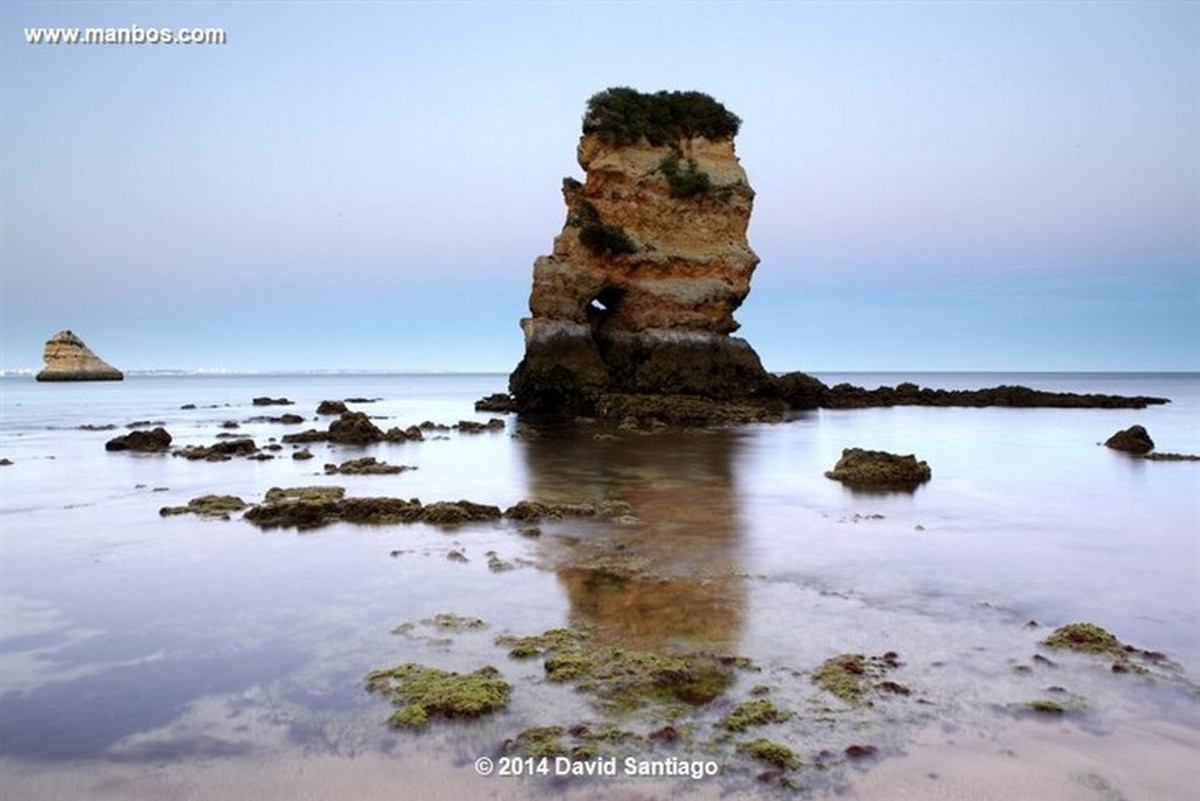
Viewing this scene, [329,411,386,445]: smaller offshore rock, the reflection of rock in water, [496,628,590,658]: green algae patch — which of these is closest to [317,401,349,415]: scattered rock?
[329,411,386,445]: smaller offshore rock

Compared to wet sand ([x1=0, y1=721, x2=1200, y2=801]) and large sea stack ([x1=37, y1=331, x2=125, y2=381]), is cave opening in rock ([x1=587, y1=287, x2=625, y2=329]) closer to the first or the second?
wet sand ([x1=0, y1=721, x2=1200, y2=801])

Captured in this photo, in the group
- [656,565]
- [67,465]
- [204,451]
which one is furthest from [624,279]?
[656,565]

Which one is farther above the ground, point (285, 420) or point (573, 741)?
point (285, 420)

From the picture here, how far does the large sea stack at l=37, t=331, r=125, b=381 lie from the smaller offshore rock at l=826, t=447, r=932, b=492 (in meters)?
109

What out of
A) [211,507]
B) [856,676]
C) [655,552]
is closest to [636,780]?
[856,676]

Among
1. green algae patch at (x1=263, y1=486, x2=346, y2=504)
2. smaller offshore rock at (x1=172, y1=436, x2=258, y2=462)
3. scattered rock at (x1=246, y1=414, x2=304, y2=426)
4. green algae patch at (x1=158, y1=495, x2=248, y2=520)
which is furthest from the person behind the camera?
scattered rock at (x1=246, y1=414, x2=304, y2=426)

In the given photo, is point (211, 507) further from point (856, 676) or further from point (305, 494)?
point (856, 676)

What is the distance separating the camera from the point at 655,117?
127ft

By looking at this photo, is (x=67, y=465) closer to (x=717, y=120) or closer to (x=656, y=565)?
(x=656, y=565)

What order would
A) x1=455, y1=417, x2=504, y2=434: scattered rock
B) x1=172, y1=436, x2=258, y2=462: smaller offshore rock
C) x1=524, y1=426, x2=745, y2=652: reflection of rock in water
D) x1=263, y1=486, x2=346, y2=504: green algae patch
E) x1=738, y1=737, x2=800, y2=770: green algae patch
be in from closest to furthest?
x1=738, y1=737, x2=800, y2=770: green algae patch < x1=524, y1=426, x2=745, y2=652: reflection of rock in water < x1=263, y1=486, x2=346, y2=504: green algae patch < x1=172, y1=436, x2=258, y2=462: smaller offshore rock < x1=455, y1=417, x2=504, y2=434: scattered rock

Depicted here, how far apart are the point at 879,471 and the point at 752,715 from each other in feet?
40.7

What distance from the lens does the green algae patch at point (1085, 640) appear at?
6793mm

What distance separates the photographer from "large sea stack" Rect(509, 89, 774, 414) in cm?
3625

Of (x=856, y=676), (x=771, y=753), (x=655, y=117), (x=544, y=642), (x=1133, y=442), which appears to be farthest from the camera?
(x=655, y=117)
